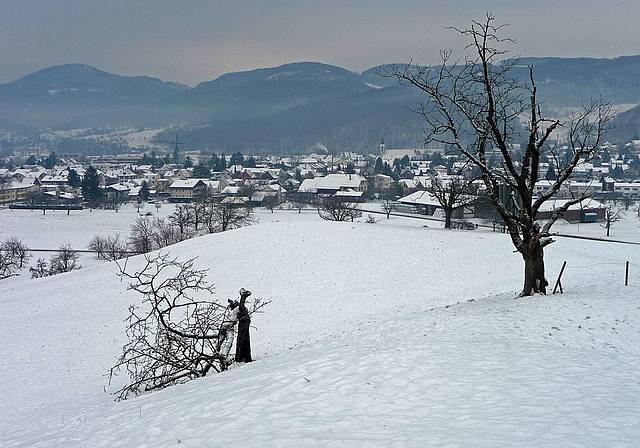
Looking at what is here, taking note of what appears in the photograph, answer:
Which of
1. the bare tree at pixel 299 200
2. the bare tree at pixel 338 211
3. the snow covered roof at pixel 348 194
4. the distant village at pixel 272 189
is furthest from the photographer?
the snow covered roof at pixel 348 194

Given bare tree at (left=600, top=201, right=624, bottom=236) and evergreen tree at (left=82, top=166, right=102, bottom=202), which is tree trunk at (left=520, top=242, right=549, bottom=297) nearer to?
bare tree at (left=600, top=201, right=624, bottom=236)

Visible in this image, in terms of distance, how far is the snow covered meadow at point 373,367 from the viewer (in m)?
6.04

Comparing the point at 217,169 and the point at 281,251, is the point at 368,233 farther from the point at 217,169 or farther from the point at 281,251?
the point at 217,169

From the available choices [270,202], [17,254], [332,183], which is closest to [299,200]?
[270,202]

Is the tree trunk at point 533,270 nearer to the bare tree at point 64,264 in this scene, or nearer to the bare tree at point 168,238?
the bare tree at point 168,238

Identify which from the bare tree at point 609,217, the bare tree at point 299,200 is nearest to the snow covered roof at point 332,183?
the bare tree at point 299,200

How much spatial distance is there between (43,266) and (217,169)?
118 meters

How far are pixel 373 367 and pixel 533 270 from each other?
23.8ft

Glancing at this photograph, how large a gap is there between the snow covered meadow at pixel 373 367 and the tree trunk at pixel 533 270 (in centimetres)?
106

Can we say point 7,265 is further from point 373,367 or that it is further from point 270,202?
point 270,202

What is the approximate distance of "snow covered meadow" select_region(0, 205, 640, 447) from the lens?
6043 millimetres

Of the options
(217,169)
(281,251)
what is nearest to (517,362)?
(281,251)

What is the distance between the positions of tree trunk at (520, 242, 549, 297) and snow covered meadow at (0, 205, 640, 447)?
3.47 feet

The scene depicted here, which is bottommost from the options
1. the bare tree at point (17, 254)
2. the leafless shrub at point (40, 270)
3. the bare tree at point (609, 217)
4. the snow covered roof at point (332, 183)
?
the leafless shrub at point (40, 270)
